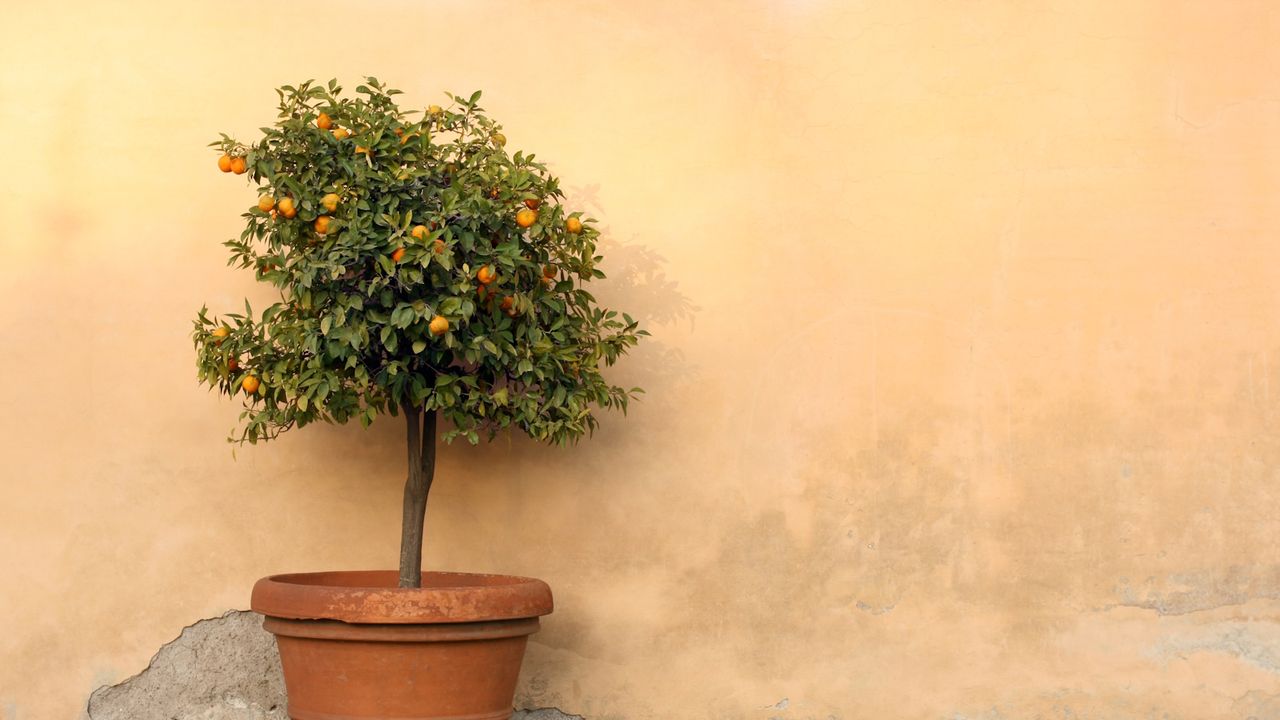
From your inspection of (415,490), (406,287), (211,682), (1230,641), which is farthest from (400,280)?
(1230,641)

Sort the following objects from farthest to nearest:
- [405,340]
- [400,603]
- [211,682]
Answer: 1. [211,682]
2. [405,340]
3. [400,603]

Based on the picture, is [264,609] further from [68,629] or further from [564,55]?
[564,55]

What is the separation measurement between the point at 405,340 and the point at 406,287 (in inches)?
7.2

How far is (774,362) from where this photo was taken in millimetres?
3459

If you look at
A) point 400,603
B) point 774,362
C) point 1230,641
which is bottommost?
point 1230,641

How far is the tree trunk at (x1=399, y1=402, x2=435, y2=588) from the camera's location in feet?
9.86

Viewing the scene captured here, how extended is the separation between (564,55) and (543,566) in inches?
54.5

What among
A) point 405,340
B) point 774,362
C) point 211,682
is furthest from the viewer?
point 774,362

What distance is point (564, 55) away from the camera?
3516 millimetres

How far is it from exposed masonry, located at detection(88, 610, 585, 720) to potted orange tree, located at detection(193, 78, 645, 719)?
0.38 meters

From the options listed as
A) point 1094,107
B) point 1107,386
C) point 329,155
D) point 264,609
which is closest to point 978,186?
point 1094,107

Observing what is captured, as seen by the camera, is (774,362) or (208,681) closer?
(208,681)

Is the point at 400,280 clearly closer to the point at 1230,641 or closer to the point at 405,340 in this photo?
the point at 405,340

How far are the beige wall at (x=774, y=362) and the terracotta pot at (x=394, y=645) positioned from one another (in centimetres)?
51
